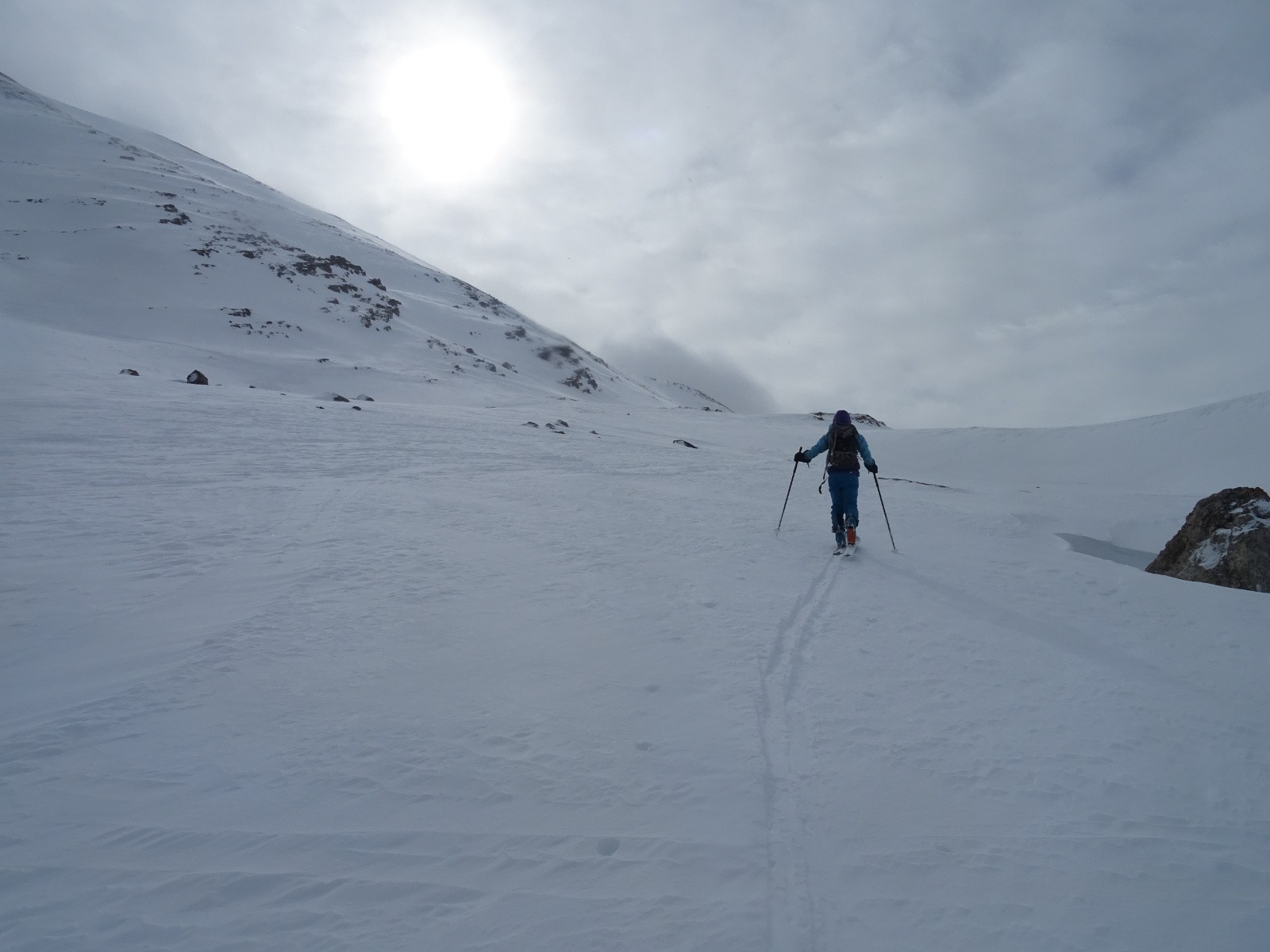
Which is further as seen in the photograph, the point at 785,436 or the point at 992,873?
the point at 785,436

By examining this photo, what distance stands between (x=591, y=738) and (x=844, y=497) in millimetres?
6162

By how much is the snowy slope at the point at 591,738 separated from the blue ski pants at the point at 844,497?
752 millimetres

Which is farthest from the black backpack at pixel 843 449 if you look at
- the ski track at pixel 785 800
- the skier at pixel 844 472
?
the ski track at pixel 785 800

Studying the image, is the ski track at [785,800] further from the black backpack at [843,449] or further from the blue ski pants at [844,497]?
the black backpack at [843,449]

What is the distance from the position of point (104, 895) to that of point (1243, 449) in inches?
1152

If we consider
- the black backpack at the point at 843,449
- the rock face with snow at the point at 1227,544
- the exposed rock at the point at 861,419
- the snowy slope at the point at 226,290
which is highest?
the snowy slope at the point at 226,290

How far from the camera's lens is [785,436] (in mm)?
35125

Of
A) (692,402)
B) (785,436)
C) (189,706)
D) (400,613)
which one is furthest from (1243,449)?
(692,402)

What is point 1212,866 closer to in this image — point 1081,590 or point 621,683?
point 621,683

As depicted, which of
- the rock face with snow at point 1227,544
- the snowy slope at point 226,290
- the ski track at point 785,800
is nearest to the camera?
the ski track at point 785,800

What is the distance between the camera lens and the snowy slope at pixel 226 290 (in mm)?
37594

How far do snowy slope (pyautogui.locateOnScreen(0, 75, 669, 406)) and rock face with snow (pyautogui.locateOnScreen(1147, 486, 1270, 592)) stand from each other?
28441mm

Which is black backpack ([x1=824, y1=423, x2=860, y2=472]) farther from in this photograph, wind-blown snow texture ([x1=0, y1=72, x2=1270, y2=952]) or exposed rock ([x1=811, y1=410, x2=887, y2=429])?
exposed rock ([x1=811, y1=410, x2=887, y2=429])

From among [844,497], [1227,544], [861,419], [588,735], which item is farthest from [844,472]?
[861,419]
